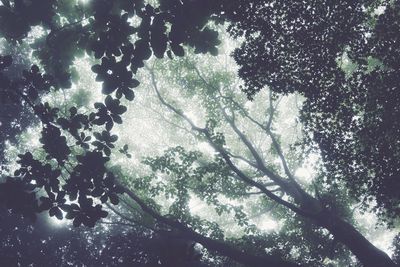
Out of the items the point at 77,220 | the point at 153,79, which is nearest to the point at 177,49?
the point at 77,220

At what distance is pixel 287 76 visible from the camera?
8266 mm

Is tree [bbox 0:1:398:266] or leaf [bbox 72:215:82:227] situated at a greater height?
tree [bbox 0:1:398:266]

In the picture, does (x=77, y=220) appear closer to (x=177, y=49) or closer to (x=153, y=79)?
(x=177, y=49)

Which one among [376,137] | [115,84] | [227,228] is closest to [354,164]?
[376,137]

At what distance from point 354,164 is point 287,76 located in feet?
9.50

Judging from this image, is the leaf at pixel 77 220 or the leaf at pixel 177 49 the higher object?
the leaf at pixel 177 49

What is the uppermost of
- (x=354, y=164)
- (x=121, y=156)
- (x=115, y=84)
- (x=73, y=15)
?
(x=121, y=156)

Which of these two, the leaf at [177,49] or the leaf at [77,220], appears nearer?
the leaf at [77,220]

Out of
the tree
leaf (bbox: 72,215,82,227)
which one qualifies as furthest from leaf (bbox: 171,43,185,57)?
leaf (bbox: 72,215,82,227)

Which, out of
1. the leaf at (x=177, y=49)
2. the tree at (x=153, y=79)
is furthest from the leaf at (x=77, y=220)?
the leaf at (x=177, y=49)

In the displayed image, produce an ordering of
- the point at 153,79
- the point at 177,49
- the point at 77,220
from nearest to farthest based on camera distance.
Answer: the point at 77,220
the point at 177,49
the point at 153,79

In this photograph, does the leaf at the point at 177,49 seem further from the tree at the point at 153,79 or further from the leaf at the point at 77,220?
the leaf at the point at 77,220

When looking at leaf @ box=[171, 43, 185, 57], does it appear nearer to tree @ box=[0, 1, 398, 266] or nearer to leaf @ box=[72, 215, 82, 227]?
tree @ box=[0, 1, 398, 266]

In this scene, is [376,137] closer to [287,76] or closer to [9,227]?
[287,76]
